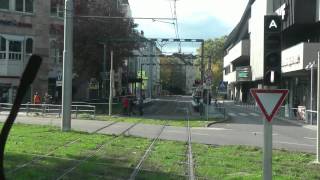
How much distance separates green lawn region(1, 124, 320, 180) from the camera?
12273mm

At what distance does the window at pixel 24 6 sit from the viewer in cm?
5734

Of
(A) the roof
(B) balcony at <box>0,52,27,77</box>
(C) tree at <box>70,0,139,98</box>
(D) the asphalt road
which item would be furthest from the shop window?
(A) the roof

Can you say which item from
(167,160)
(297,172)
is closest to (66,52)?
(167,160)

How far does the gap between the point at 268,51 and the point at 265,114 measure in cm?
113

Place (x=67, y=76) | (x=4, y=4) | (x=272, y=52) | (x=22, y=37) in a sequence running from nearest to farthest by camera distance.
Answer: (x=272, y=52) < (x=67, y=76) < (x=4, y=4) < (x=22, y=37)

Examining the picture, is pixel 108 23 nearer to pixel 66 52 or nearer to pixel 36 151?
pixel 66 52

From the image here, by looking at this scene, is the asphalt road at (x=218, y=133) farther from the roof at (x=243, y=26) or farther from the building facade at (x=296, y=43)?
the roof at (x=243, y=26)

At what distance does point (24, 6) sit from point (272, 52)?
5027cm

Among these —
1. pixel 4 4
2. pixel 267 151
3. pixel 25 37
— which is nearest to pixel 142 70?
pixel 25 37

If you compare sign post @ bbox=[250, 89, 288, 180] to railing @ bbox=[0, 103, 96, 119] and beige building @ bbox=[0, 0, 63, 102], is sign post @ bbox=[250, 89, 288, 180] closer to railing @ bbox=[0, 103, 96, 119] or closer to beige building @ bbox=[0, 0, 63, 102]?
railing @ bbox=[0, 103, 96, 119]

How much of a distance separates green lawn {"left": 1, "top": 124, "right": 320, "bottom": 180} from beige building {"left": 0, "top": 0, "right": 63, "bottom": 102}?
35890 mm

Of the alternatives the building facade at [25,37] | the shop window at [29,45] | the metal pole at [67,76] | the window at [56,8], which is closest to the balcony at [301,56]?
the building facade at [25,37]

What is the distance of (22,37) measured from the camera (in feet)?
187

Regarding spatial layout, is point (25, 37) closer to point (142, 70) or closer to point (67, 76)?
point (67, 76)
